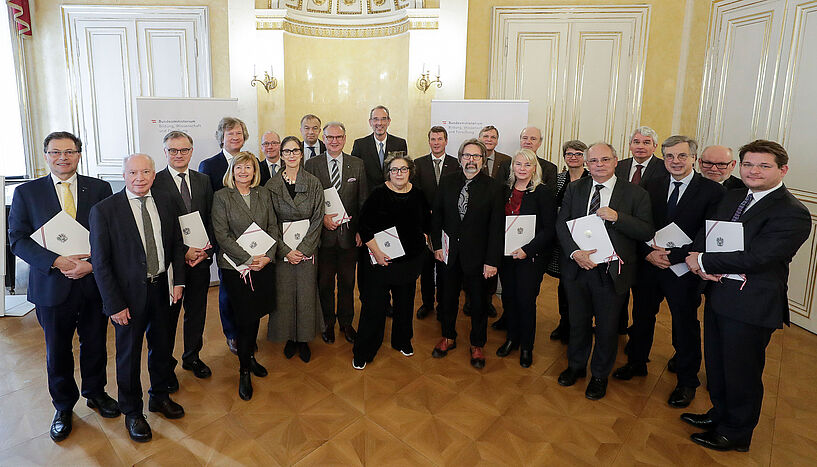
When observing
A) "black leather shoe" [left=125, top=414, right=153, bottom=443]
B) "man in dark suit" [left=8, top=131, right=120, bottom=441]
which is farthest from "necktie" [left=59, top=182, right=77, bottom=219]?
"black leather shoe" [left=125, top=414, right=153, bottom=443]

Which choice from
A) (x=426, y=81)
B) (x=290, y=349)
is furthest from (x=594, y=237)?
(x=426, y=81)

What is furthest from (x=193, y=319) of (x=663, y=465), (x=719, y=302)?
(x=719, y=302)

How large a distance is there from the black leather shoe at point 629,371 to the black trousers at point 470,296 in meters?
0.98

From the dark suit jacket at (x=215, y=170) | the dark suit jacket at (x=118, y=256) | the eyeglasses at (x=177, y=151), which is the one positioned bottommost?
the dark suit jacket at (x=118, y=256)

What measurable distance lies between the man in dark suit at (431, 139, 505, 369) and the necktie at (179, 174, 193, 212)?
168cm

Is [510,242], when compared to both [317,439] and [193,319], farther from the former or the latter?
[193,319]

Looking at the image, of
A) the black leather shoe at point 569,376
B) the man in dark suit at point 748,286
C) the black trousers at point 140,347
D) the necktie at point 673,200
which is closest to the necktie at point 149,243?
→ the black trousers at point 140,347

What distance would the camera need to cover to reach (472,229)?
11.5ft

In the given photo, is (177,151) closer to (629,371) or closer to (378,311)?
(378,311)

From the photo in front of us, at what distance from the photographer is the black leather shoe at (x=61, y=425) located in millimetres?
2777

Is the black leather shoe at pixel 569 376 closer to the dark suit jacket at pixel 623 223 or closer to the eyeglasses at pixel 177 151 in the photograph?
the dark suit jacket at pixel 623 223

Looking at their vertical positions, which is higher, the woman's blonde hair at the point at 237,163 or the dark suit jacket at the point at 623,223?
the woman's blonde hair at the point at 237,163

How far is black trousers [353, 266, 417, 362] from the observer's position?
3.61 m

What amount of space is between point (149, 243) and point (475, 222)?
2.04 m
